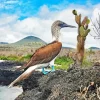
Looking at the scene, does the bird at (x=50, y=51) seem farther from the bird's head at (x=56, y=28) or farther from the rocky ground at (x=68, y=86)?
the rocky ground at (x=68, y=86)

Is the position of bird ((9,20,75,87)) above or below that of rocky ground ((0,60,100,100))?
above

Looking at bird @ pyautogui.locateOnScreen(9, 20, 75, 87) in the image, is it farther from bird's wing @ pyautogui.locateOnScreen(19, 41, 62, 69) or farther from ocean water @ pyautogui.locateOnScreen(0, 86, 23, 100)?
ocean water @ pyautogui.locateOnScreen(0, 86, 23, 100)

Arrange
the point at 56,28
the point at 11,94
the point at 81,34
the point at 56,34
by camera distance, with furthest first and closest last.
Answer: the point at 81,34
the point at 11,94
the point at 56,28
the point at 56,34

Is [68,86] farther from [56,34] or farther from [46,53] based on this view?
[46,53]

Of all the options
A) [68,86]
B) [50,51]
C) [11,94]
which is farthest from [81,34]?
[68,86]

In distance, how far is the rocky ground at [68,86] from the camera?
6.78 m

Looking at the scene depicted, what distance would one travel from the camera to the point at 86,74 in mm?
7172

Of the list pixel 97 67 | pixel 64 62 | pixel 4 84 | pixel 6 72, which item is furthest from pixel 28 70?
pixel 64 62

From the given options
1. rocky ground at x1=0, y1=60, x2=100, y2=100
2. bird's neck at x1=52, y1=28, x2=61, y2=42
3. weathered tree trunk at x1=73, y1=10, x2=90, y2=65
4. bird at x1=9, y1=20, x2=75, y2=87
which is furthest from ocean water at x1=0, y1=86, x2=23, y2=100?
rocky ground at x1=0, y1=60, x2=100, y2=100

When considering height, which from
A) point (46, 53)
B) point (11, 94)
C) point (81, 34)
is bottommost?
point (11, 94)

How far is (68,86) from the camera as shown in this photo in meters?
7.09

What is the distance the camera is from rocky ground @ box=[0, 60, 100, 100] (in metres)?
6.78

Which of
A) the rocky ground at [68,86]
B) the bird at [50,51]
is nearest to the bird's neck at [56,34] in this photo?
the bird at [50,51]

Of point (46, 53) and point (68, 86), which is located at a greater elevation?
point (46, 53)
